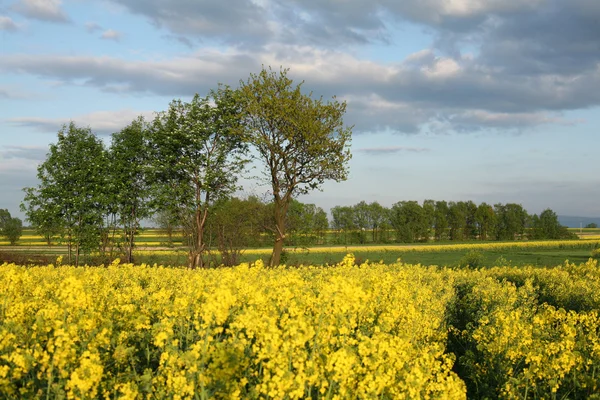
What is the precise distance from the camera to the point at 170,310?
6074mm

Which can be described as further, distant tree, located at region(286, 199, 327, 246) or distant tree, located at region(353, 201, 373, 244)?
distant tree, located at region(353, 201, 373, 244)

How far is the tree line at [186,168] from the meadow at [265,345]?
1627cm

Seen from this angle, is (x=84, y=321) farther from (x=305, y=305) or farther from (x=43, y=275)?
(x=43, y=275)

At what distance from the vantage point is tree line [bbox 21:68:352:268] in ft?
86.7

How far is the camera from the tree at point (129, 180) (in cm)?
2964

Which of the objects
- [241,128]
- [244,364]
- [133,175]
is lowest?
[244,364]

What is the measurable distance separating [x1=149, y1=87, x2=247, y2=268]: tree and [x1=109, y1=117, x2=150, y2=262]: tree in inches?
68.1

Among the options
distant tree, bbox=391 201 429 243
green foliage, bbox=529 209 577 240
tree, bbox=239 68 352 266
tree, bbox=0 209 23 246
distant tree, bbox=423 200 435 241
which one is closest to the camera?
tree, bbox=239 68 352 266

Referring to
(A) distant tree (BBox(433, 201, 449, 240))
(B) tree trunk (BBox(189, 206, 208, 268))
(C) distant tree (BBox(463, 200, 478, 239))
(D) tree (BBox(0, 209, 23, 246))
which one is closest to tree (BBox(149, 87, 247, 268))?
(B) tree trunk (BBox(189, 206, 208, 268))

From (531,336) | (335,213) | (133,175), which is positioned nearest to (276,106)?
(133,175)

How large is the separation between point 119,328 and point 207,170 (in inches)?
863

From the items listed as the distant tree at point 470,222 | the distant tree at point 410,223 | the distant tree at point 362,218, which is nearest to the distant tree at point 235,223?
the distant tree at point 362,218

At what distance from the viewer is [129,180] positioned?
29719 millimetres

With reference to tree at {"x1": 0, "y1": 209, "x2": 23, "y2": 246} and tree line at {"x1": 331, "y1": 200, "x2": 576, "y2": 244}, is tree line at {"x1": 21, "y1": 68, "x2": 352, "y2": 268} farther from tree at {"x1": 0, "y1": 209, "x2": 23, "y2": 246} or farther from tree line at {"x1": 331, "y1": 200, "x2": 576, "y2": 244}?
tree line at {"x1": 331, "y1": 200, "x2": 576, "y2": 244}
